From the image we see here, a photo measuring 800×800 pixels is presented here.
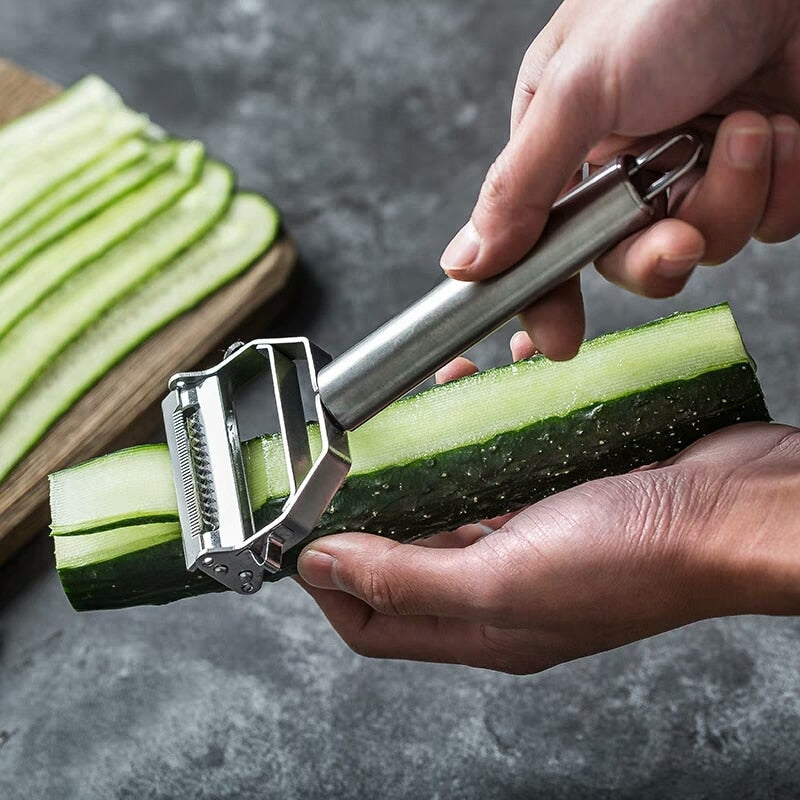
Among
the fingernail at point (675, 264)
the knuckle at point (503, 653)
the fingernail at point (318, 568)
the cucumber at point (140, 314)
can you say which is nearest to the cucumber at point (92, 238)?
the cucumber at point (140, 314)

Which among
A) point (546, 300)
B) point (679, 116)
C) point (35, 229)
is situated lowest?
Result: point (35, 229)

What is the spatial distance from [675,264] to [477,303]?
0.28m

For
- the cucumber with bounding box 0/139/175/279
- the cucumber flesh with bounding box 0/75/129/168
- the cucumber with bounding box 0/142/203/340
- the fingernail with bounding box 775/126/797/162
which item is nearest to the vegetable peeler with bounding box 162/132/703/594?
the fingernail with bounding box 775/126/797/162

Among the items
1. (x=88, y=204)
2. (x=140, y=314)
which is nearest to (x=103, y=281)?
(x=140, y=314)

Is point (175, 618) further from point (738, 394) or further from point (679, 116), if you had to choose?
point (679, 116)

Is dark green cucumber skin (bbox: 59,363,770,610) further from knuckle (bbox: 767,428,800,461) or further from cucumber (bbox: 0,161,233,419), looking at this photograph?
cucumber (bbox: 0,161,233,419)

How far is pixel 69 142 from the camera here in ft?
9.23

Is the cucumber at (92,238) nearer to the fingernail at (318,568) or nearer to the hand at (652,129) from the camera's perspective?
the fingernail at (318,568)

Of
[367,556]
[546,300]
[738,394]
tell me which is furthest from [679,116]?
[367,556]

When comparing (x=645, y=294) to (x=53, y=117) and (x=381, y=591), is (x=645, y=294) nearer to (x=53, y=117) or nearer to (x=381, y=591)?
(x=381, y=591)

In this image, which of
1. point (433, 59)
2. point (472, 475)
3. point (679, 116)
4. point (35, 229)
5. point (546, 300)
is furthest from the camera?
point (433, 59)

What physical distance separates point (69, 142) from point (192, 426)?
132 cm

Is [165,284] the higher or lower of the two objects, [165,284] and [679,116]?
the lower

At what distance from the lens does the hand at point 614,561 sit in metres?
1.60
